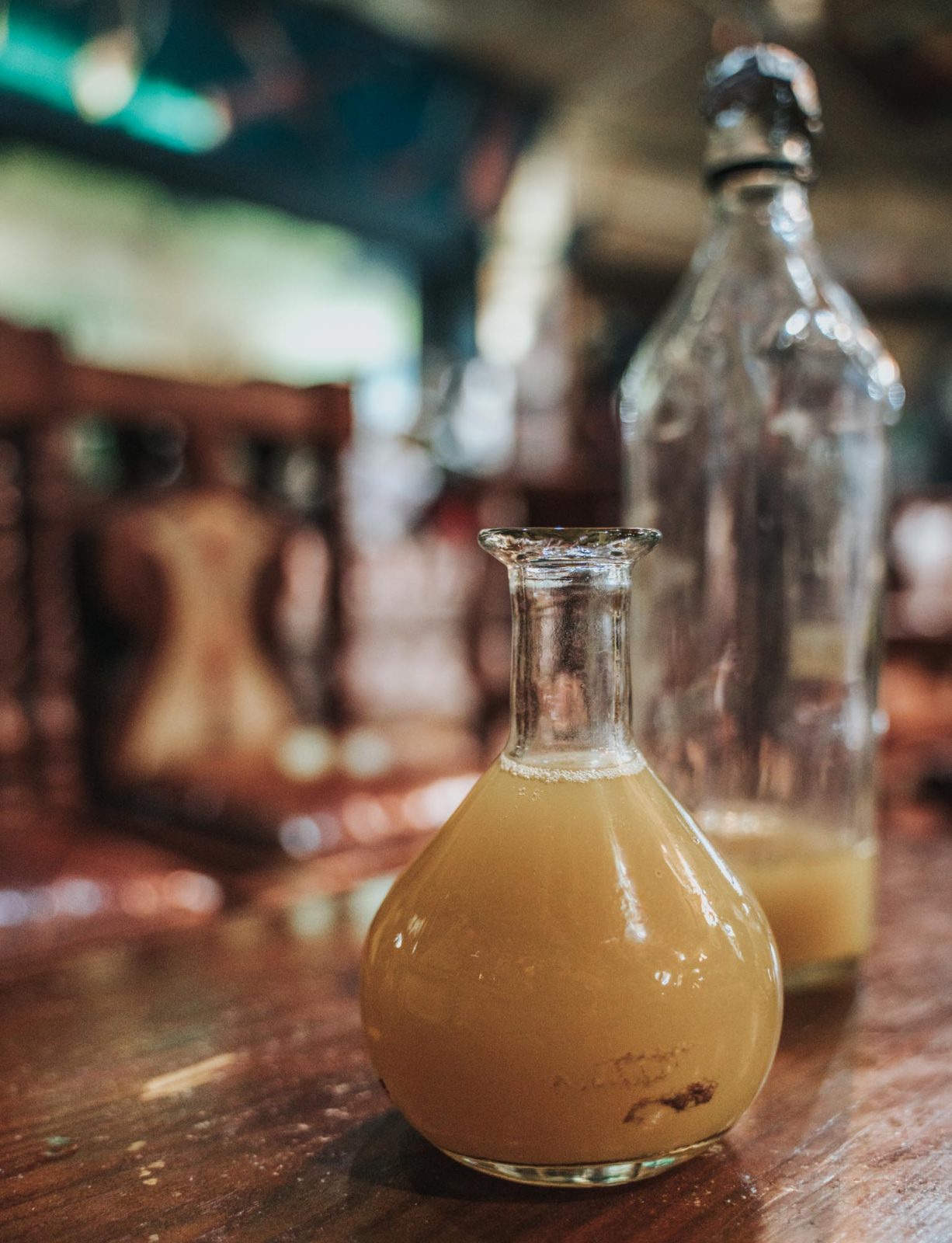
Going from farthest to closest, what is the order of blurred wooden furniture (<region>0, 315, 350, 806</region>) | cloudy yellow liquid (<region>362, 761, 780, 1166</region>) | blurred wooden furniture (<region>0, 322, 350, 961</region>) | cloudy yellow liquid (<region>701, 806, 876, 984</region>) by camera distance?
1. blurred wooden furniture (<region>0, 315, 350, 806</region>)
2. blurred wooden furniture (<region>0, 322, 350, 961</region>)
3. cloudy yellow liquid (<region>701, 806, 876, 984</region>)
4. cloudy yellow liquid (<region>362, 761, 780, 1166</region>)

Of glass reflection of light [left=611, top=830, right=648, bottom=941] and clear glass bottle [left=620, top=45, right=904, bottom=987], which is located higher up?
clear glass bottle [left=620, top=45, right=904, bottom=987]

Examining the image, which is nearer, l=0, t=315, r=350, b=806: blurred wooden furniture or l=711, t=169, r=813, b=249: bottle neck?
l=711, t=169, r=813, b=249: bottle neck

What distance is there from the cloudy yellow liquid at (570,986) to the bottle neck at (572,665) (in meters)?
0.01

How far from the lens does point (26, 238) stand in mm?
3449

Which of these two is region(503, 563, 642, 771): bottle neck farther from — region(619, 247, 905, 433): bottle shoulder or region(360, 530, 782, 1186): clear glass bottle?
region(619, 247, 905, 433): bottle shoulder

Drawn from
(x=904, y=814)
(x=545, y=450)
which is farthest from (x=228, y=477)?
(x=545, y=450)

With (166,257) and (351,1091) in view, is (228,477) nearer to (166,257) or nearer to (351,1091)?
(351,1091)

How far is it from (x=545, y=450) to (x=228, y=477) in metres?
3.03

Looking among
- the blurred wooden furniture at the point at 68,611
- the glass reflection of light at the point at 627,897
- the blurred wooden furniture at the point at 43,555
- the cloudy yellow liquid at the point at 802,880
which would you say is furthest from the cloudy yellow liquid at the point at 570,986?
the blurred wooden furniture at the point at 43,555

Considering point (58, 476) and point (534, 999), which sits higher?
point (58, 476)

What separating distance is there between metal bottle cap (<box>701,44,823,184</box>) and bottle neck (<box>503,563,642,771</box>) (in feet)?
1.03

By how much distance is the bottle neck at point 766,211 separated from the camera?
61cm

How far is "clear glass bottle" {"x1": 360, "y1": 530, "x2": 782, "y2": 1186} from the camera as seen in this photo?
35 cm

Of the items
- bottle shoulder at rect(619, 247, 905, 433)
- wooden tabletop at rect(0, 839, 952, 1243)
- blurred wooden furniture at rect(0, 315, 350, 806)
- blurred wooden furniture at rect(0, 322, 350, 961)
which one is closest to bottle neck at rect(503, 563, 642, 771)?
wooden tabletop at rect(0, 839, 952, 1243)
